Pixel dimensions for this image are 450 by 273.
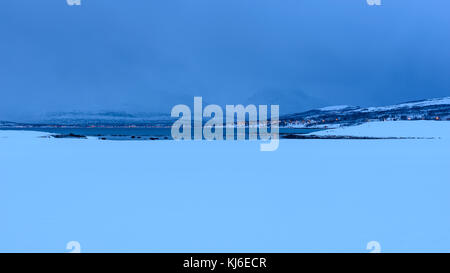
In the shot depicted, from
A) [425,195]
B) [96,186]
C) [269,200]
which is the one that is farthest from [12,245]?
[425,195]

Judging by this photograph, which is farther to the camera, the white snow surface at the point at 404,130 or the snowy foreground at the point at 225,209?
the white snow surface at the point at 404,130

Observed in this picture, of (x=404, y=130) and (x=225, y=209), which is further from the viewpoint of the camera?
(x=404, y=130)

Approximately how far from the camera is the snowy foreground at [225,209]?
17.4 feet

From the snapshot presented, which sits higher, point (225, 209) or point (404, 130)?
point (404, 130)

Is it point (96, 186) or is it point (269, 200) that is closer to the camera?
A: point (269, 200)

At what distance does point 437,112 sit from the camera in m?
128

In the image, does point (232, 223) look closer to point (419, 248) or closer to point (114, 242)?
point (114, 242)

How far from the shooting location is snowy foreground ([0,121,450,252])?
5.29 metres

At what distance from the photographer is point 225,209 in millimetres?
6918

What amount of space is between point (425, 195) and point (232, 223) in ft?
15.3
